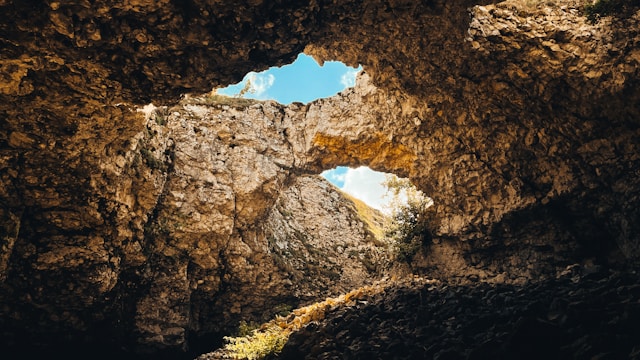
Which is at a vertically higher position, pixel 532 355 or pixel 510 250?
pixel 510 250

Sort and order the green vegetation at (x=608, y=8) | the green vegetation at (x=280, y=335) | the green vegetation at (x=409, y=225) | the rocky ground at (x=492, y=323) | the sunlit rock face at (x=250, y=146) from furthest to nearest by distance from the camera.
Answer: the green vegetation at (x=409, y=225)
the green vegetation at (x=608, y=8)
the green vegetation at (x=280, y=335)
the sunlit rock face at (x=250, y=146)
the rocky ground at (x=492, y=323)

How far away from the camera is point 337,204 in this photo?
23891mm

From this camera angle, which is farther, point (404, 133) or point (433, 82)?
point (404, 133)

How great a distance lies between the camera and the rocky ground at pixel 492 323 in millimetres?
5383

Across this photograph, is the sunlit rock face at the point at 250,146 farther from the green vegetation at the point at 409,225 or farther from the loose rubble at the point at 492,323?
the loose rubble at the point at 492,323

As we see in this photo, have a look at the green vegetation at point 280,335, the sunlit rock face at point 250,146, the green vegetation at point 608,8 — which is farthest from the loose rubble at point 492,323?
the green vegetation at point 608,8

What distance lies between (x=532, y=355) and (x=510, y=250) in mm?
9743

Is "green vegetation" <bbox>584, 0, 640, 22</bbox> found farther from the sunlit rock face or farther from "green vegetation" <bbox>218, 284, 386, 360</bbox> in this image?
"green vegetation" <bbox>218, 284, 386, 360</bbox>

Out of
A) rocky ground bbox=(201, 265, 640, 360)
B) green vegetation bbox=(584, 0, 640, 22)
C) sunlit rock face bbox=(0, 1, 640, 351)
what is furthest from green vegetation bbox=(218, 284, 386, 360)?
green vegetation bbox=(584, 0, 640, 22)

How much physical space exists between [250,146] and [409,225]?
25.2 ft

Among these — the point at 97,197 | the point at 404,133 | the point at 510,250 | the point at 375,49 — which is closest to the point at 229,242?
the point at 97,197

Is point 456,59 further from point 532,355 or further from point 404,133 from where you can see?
point 532,355

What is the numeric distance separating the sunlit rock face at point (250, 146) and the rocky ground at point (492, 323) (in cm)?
504

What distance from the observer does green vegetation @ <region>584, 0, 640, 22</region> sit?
10133 mm
